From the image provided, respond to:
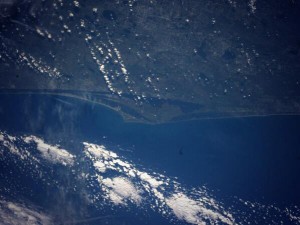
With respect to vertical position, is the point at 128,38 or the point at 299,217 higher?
the point at 128,38

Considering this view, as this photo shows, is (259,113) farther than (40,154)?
No

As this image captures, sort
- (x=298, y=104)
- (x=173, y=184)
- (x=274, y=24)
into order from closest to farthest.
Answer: (x=274, y=24), (x=298, y=104), (x=173, y=184)

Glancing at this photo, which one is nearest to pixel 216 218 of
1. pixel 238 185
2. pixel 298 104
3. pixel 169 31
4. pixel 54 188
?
pixel 238 185

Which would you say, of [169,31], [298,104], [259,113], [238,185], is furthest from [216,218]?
[169,31]

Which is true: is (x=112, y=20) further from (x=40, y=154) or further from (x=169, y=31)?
(x=40, y=154)

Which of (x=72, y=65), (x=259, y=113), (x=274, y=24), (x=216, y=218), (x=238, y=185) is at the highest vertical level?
(x=274, y=24)

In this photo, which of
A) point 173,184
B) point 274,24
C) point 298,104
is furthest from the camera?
point 173,184

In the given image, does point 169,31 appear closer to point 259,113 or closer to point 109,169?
point 259,113
